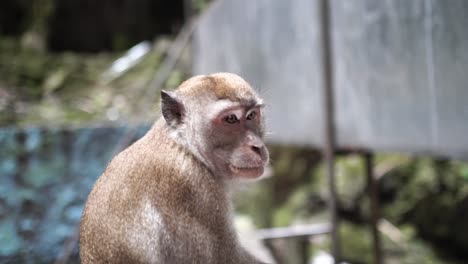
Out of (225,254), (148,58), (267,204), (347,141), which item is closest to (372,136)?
(347,141)

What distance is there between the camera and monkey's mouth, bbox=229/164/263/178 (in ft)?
7.87

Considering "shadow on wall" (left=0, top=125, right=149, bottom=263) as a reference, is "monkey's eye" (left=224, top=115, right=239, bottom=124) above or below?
above

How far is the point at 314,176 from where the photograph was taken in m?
10.7

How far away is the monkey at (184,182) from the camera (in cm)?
224

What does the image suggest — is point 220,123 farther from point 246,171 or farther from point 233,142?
point 246,171

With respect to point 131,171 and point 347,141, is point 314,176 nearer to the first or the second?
point 347,141

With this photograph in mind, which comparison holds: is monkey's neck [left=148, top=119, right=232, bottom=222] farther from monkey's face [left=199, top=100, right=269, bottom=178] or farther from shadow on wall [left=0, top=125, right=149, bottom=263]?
shadow on wall [left=0, top=125, right=149, bottom=263]

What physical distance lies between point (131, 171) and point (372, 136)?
1913 mm

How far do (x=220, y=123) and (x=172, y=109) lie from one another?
250mm

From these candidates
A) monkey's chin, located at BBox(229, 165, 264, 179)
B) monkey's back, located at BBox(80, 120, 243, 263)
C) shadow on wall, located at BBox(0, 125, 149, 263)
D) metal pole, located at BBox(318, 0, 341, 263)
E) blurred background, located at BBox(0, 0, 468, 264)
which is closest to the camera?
monkey's back, located at BBox(80, 120, 243, 263)

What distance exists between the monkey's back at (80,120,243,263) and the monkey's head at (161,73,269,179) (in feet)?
0.24

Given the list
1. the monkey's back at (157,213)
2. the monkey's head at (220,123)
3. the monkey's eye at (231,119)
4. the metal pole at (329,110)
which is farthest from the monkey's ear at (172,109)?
the metal pole at (329,110)

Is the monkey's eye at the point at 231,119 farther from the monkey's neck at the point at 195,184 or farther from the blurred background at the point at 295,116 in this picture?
the blurred background at the point at 295,116

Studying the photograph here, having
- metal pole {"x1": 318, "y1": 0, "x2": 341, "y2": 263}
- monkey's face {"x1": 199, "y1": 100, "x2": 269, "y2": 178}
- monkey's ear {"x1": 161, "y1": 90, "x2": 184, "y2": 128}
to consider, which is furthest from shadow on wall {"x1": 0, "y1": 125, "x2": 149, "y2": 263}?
monkey's face {"x1": 199, "y1": 100, "x2": 269, "y2": 178}
